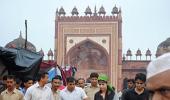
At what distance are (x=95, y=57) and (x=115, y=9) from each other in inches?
187

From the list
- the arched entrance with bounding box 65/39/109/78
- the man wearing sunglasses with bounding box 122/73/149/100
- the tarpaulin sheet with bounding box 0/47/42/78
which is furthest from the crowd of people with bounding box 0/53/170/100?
the arched entrance with bounding box 65/39/109/78

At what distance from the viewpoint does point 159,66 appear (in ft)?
3.03

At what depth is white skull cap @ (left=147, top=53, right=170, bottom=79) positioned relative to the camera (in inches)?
35.8

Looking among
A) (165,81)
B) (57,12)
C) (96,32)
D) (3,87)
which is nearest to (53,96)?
(3,87)

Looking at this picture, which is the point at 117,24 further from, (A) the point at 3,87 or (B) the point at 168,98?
(B) the point at 168,98

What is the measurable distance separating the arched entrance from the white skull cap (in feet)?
137

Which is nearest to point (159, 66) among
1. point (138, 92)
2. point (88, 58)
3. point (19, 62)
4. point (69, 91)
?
point (138, 92)

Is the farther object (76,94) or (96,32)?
(96,32)

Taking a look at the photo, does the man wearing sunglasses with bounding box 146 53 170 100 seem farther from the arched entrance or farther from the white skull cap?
the arched entrance

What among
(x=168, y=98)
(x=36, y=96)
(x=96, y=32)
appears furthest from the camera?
(x=96, y=32)

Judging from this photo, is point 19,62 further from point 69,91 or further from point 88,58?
point 88,58

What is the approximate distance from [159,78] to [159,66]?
2 cm

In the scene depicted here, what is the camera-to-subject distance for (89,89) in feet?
22.9

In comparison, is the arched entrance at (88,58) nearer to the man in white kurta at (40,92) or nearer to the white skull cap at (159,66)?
the man in white kurta at (40,92)
